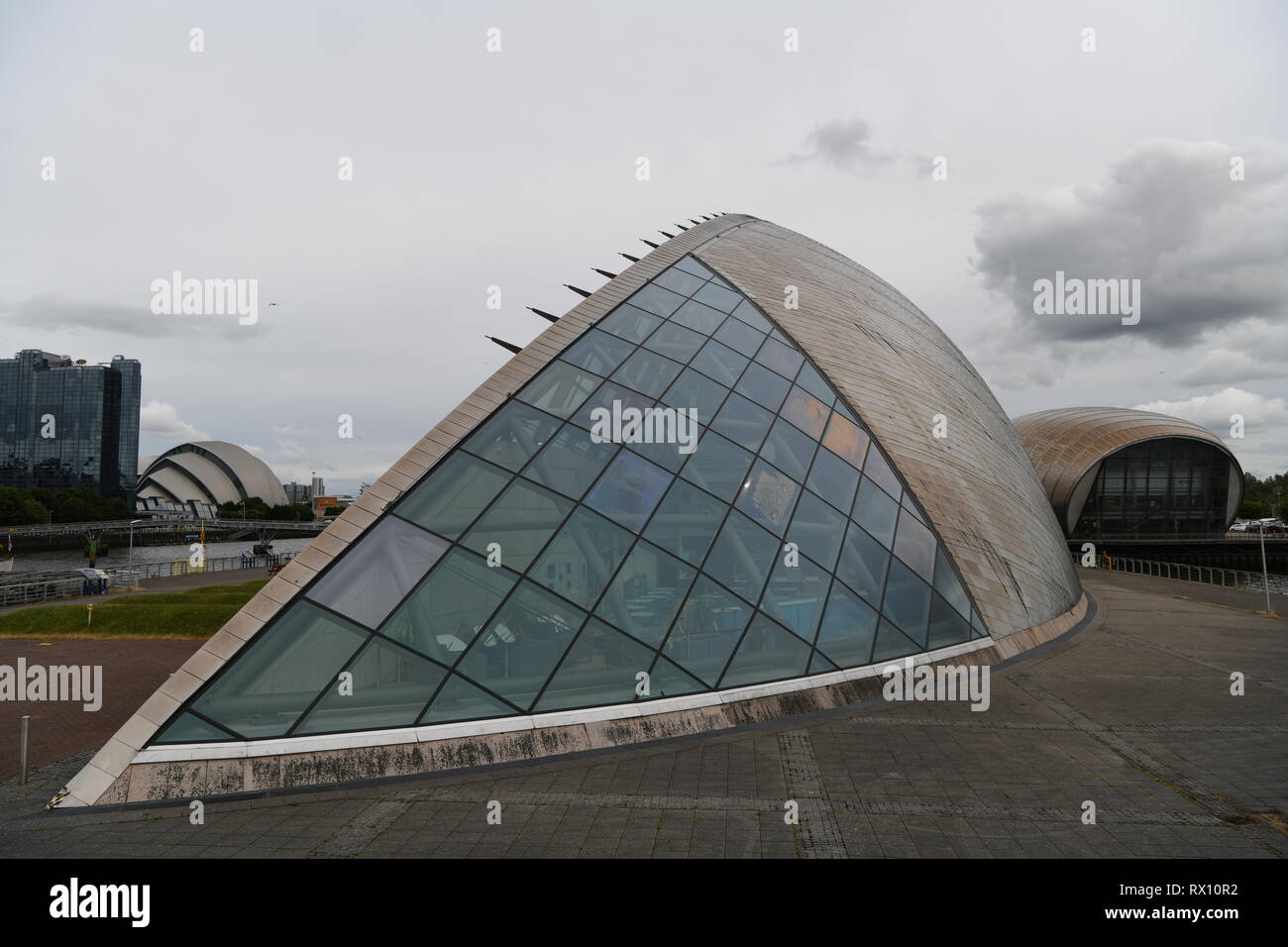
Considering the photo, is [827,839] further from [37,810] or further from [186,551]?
[186,551]

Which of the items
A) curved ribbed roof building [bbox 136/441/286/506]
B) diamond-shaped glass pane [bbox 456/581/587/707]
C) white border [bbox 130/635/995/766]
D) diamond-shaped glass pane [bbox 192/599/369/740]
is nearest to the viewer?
white border [bbox 130/635/995/766]

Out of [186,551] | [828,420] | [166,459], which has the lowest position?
[186,551]

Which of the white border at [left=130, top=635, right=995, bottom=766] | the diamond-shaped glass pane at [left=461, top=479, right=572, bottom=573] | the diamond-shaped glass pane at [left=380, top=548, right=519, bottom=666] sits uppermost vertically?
the diamond-shaped glass pane at [left=461, top=479, right=572, bottom=573]

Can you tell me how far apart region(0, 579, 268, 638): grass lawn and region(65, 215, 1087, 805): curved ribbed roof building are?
53.3ft

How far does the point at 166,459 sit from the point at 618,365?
161 m

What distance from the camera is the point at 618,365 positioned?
13.9m

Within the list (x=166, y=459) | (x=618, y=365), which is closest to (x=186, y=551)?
(x=166, y=459)

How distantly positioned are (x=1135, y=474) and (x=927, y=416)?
62757 millimetres

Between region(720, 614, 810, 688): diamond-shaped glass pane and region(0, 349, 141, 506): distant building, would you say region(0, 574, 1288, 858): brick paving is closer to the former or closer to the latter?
region(720, 614, 810, 688): diamond-shaped glass pane

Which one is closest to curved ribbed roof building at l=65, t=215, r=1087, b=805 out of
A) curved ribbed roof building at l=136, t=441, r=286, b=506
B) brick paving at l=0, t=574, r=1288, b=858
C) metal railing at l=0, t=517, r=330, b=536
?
brick paving at l=0, t=574, r=1288, b=858

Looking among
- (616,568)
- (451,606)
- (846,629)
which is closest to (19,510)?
(451,606)

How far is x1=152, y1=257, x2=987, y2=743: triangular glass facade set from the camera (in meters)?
9.30

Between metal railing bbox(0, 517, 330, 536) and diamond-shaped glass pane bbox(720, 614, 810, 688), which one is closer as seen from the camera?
diamond-shaped glass pane bbox(720, 614, 810, 688)

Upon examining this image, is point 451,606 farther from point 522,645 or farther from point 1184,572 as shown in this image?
point 1184,572
